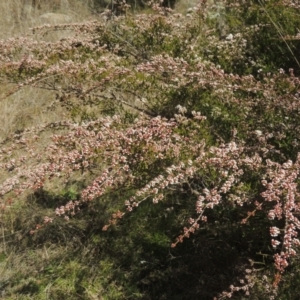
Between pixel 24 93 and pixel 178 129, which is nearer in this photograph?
pixel 178 129

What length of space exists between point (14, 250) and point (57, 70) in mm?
1532

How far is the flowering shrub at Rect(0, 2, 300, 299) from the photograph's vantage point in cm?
236

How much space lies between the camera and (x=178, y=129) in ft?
9.34

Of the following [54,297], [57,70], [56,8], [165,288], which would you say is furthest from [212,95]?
[56,8]

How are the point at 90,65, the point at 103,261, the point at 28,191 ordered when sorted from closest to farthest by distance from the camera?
the point at 90,65 → the point at 103,261 → the point at 28,191

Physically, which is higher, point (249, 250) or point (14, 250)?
point (249, 250)

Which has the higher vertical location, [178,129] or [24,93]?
[178,129]

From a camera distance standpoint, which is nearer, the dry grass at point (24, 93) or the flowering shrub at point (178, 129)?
the flowering shrub at point (178, 129)

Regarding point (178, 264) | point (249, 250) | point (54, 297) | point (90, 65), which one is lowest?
point (54, 297)

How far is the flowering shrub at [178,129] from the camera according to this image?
2355 millimetres

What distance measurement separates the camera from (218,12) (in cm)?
432

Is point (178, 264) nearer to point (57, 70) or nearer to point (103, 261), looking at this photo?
point (103, 261)

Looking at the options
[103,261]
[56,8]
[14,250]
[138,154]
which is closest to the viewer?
[138,154]

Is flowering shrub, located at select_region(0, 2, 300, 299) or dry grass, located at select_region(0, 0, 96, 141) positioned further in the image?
dry grass, located at select_region(0, 0, 96, 141)
